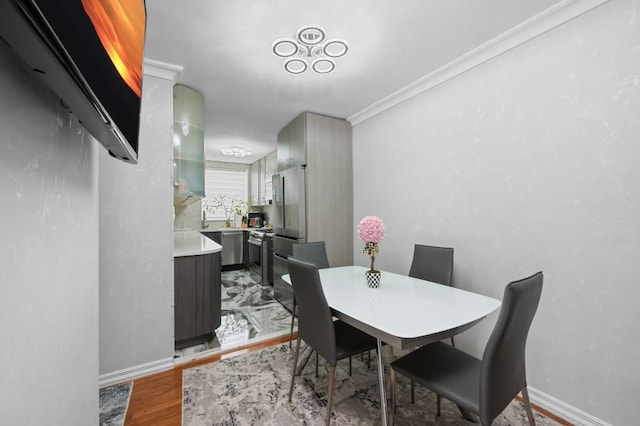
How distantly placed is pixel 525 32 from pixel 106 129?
8.72 feet

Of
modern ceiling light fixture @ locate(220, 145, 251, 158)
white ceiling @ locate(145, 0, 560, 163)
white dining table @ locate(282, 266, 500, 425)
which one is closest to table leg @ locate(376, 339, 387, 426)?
white dining table @ locate(282, 266, 500, 425)

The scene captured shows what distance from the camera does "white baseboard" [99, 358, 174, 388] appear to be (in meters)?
2.06

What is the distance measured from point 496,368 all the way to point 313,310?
0.95 metres

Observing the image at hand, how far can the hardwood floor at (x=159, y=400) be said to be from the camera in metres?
1.70

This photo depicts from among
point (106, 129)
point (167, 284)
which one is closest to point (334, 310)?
point (106, 129)

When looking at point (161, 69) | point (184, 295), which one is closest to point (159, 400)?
point (184, 295)

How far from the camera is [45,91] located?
61cm

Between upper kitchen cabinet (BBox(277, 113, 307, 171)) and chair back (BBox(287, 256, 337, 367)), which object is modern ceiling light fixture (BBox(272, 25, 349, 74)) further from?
chair back (BBox(287, 256, 337, 367))

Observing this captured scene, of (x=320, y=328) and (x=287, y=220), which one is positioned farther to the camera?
(x=287, y=220)

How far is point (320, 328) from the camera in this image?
1.63 m

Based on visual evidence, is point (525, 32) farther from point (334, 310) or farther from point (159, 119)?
point (159, 119)

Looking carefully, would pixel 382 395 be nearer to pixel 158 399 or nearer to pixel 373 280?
pixel 373 280

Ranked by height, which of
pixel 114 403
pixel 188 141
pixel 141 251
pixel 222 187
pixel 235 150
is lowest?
pixel 114 403

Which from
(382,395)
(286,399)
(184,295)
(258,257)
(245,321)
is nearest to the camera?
(382,395)
